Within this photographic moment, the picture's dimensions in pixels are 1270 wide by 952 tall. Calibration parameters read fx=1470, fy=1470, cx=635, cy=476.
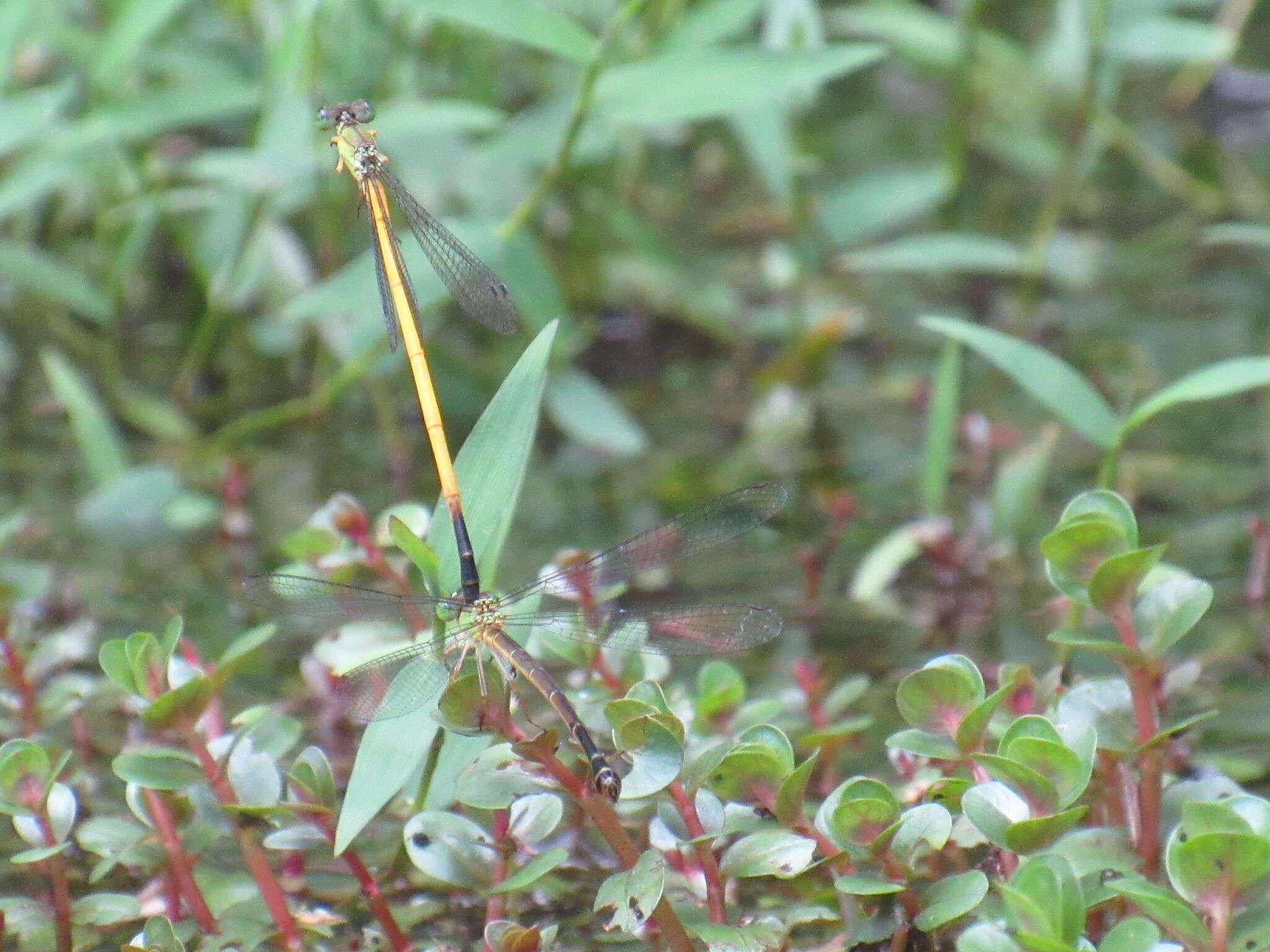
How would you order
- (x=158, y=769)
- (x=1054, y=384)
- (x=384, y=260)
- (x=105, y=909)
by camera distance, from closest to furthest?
(x=158, y=769) → (x=105, y=909) → (x=1054, y=384) → (x=384, y=260)

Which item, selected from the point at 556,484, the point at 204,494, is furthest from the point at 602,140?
the point at 204,494

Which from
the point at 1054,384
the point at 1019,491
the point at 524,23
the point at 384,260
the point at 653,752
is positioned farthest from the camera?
the point at 1019,491

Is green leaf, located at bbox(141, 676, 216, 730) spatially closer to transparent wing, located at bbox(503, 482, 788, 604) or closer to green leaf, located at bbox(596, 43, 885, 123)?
transparent wing, located at bbox(503, 482, 788, 604)

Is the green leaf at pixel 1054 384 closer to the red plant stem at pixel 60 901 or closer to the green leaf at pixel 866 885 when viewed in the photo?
the green leaf at pixel 866 885

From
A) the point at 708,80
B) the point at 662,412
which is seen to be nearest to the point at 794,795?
the point at 708,80

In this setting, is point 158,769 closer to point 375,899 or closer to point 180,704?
point 180,704

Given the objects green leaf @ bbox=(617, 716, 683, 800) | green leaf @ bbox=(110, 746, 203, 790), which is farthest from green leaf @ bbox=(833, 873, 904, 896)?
green leaf @ bbox=(110, 746, 203, 790)

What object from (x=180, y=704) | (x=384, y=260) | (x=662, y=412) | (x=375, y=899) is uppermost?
(x=384, y=260)
